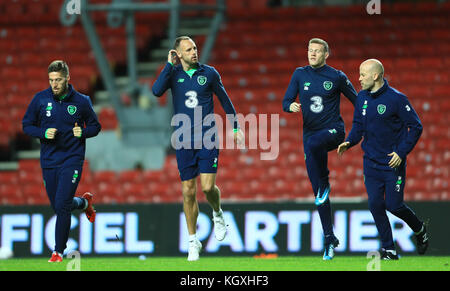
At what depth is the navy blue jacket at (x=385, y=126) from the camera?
8.90m

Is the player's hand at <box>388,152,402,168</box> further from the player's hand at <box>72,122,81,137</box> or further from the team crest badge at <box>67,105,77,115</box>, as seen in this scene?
the team crest badge at <box>67,105,77,115</box>

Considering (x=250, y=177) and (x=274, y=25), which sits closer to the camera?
(x=250, y=177)

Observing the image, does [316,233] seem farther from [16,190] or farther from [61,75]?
[16,190]

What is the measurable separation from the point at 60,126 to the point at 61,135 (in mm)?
94

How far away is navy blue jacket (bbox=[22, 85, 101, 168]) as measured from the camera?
365 inches

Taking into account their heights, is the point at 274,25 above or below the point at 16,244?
above

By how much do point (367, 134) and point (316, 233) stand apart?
3154 millimetres

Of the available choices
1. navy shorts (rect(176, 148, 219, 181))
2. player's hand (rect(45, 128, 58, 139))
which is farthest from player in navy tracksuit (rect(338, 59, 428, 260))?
player's hand (rect(45, 128, 58, 139))

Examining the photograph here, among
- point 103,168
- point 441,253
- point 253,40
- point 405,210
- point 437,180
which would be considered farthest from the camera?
point 253,40

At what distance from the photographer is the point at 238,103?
16375 millimetres

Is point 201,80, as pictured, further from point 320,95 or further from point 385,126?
point 385,126

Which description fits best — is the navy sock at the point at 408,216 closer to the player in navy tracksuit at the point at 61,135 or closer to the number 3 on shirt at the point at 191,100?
the number 3 on shirt at the point at 191,100

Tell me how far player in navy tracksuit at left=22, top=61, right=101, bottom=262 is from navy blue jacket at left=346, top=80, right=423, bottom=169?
2.78m

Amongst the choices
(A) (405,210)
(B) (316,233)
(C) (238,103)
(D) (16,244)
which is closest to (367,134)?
(A) (405,210)
